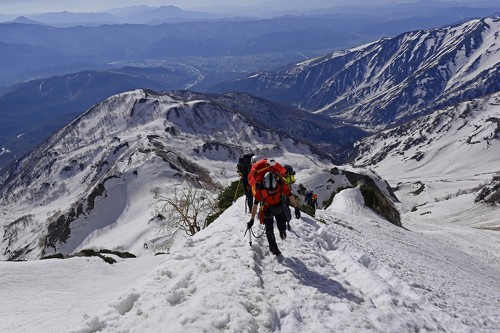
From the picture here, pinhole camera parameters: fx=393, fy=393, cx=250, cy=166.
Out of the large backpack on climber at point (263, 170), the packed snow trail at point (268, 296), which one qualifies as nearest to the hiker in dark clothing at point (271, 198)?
the large backpack on climber at point (263, 170)

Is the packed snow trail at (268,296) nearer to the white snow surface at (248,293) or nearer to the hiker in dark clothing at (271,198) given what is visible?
the white snow surface at (248,293)

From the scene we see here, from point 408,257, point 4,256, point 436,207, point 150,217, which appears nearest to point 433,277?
point 408,257

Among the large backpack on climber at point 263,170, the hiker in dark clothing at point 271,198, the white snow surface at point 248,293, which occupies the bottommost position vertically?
the white snow surface at point 248,293

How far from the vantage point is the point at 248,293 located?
1169 cm

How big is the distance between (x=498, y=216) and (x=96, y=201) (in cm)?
13131

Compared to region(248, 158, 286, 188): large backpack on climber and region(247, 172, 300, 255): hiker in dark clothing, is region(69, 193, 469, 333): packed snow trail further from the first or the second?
region(248, 158, 286, 188): large backpack on climber

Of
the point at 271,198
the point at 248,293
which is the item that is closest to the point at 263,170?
the point at 271,198

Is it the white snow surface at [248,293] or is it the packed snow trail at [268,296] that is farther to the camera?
the white snow surface at [248,293]

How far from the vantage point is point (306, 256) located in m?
15.6

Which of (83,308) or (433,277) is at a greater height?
(83,308)

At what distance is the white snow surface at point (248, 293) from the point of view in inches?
410

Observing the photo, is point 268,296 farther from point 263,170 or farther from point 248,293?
point 263,170

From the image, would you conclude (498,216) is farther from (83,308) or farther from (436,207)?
(83,308)

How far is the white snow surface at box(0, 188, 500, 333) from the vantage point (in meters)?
10.4
